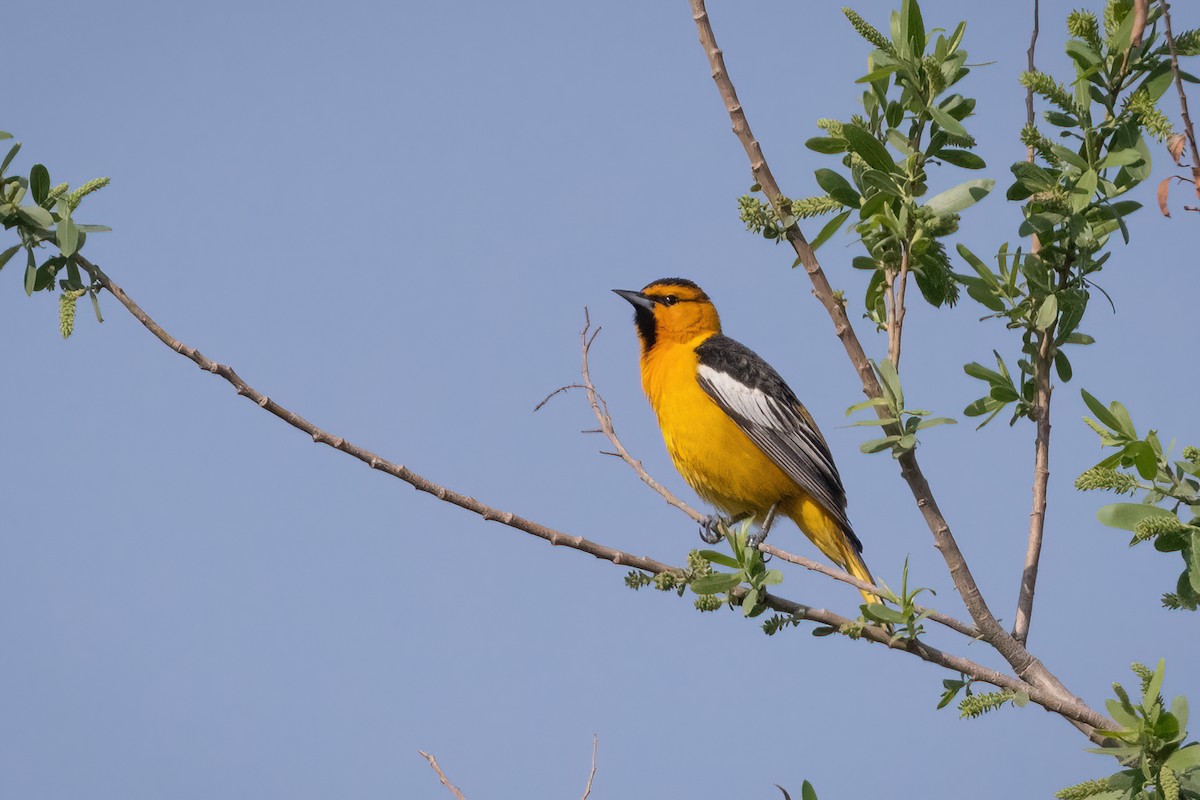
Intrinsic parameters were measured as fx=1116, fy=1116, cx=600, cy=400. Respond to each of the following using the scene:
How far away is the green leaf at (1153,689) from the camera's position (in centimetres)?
199

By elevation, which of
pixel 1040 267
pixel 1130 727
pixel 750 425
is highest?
pixel 750 425

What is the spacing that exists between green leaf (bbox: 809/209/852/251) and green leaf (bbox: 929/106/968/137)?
0.94 ft

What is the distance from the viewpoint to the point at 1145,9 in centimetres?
227

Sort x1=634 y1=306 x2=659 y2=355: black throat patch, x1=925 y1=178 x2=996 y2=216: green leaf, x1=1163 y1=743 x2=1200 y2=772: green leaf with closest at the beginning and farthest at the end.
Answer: x1=1163 y1=743 x2=1200 y2=772: green leaf < x1=925 y1=178 x2=996 y2=216: green leaf < x1=634 y1=306 x2=659 y2=355: black throat patch

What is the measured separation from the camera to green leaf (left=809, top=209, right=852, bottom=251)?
8.32ft

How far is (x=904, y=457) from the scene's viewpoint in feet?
7.81

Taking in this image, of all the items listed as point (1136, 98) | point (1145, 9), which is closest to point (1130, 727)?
point (1136, 98)

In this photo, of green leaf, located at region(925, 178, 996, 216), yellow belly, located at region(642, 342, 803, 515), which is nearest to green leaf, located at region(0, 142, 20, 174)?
A: green leaf, located at region(925, 178, 996, 216)

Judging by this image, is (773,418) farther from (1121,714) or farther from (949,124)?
(1121,714)

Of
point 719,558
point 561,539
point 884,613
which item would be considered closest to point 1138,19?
point 884,613

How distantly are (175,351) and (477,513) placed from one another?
0.75m

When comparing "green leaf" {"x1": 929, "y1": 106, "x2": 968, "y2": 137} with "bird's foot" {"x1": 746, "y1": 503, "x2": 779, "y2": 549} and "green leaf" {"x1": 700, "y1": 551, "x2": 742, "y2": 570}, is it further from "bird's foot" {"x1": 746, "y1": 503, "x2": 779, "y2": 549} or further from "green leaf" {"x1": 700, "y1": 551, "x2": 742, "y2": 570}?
"bird's foot" {"x1": 746, "y1": 503, "x2": 779, "y2": 549}

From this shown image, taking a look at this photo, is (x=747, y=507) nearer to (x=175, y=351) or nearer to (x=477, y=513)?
(x=477, y=513)

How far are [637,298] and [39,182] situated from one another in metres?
3.55
